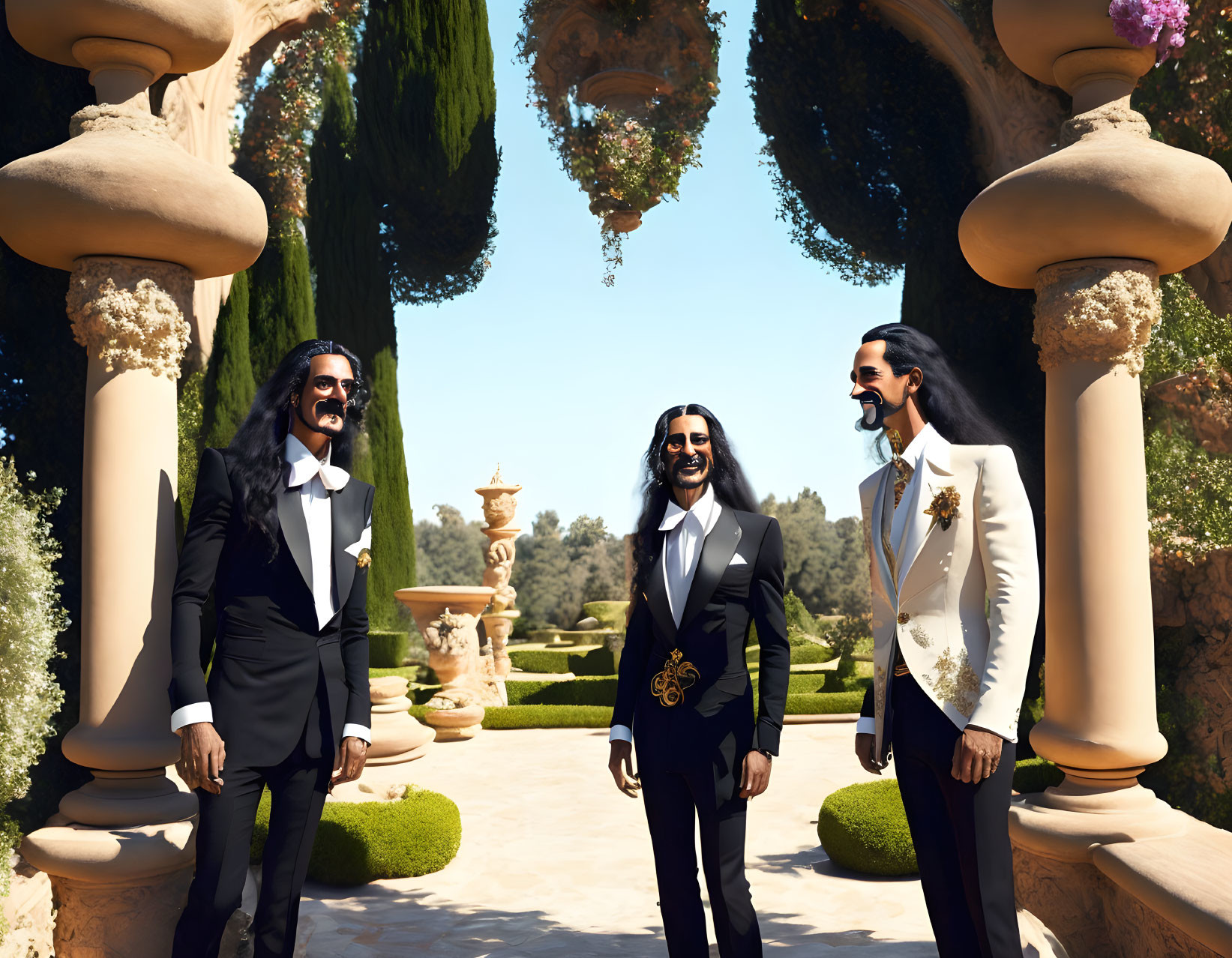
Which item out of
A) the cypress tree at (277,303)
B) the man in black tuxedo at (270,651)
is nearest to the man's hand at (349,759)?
the man in black tuxedo at (270,651)

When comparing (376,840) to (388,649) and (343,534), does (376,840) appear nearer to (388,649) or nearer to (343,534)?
(343,534)

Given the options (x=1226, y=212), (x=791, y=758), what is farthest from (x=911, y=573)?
(x=791, y=758)

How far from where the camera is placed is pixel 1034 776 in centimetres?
656

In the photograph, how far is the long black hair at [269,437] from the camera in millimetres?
3164

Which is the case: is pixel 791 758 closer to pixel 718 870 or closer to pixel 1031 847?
pixel 1031 847

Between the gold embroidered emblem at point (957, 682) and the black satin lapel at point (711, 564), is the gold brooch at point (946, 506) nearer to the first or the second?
the gold embroidered emblem at point (957, 682)

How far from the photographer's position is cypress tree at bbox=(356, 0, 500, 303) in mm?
17062

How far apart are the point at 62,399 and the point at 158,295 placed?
0.94m

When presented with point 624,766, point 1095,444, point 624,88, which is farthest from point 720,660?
point 624,88

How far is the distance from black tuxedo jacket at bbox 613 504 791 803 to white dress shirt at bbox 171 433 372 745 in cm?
98

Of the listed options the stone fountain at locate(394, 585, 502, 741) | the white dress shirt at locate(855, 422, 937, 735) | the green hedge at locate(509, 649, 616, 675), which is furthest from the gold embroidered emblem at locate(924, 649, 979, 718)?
the green hedge at locate(509, 649, 616, 675)

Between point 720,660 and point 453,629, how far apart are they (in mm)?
9895

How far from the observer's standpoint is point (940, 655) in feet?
8.91

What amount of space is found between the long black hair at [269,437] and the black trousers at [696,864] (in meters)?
1.53
